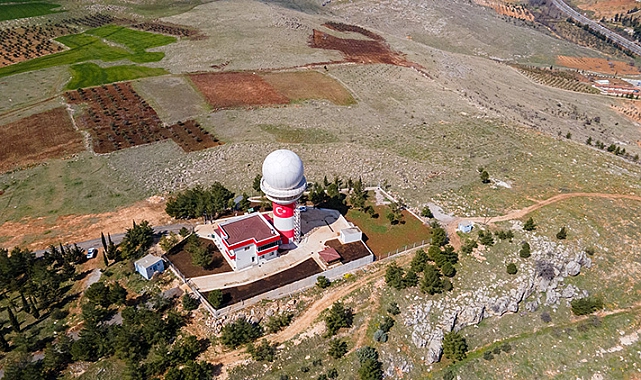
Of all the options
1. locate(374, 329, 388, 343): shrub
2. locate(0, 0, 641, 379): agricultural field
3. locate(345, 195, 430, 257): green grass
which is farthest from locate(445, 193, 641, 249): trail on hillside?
locate(374, 329, 388, 343): shrub

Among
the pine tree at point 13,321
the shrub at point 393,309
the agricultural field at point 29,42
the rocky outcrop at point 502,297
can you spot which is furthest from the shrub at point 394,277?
the agricultural field at point 29,42

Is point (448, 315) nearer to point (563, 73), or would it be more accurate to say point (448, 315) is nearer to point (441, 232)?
point (441, 232)

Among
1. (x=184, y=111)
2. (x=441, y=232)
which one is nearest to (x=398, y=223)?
(x=441, y=232)

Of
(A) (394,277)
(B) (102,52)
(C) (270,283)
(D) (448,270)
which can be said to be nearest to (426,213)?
(D) (448,270)

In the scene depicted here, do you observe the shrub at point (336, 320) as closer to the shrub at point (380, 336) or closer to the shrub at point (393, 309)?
the shrub at point (380, 336)

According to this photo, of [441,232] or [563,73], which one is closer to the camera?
[441,232]
